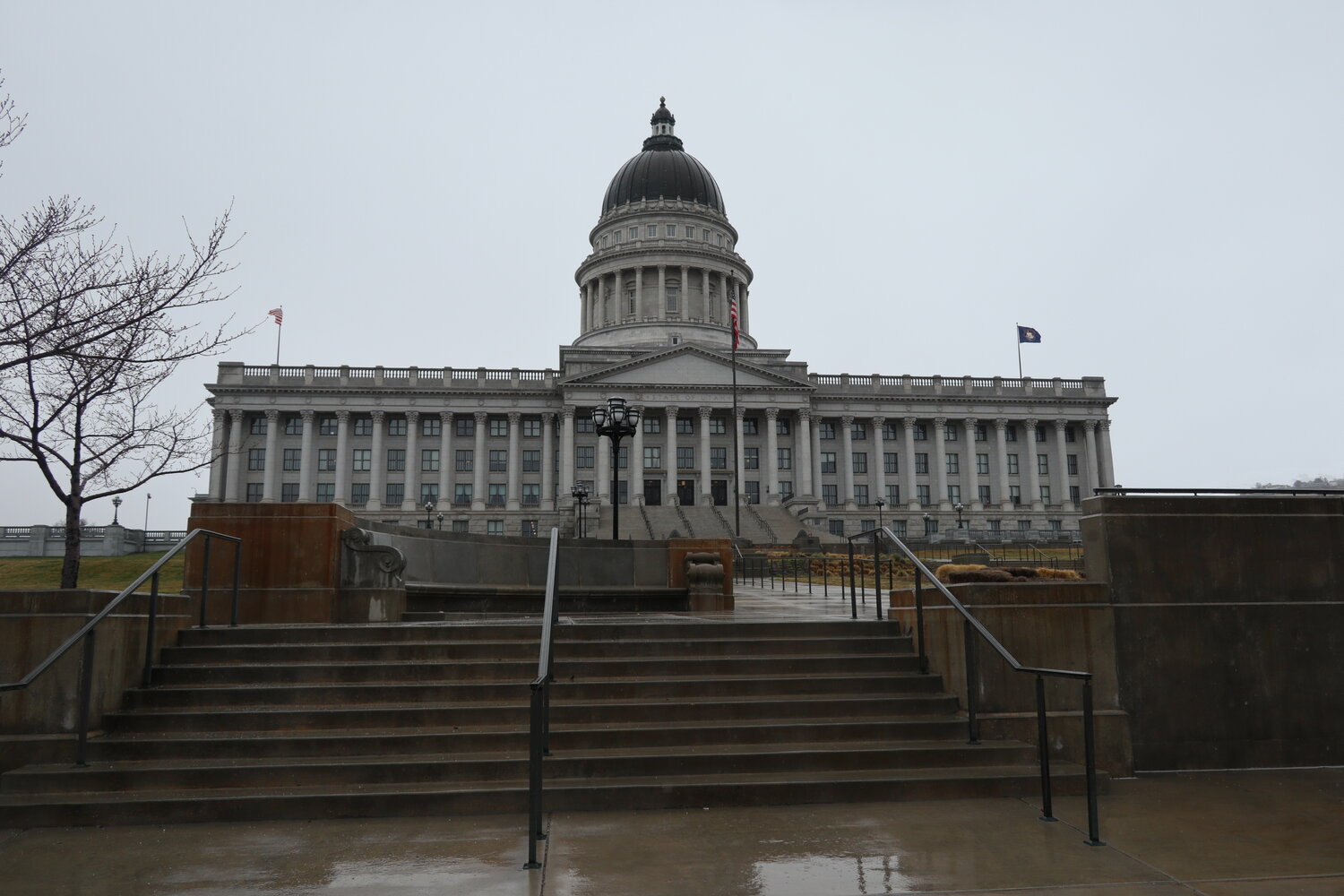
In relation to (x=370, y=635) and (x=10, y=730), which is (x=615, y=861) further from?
(x=10, y=730)

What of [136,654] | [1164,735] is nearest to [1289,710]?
[1164,735]

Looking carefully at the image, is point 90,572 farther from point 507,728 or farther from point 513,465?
point 507,728

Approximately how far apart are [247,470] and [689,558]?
74.2 metres

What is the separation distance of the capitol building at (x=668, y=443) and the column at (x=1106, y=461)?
17 cm

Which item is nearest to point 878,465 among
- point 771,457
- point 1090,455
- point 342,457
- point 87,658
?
point 771,457

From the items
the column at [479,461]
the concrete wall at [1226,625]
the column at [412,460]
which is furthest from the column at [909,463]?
the concrete wall at [1226,625]

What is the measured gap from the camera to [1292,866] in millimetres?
6359

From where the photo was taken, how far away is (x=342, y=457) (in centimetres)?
8162

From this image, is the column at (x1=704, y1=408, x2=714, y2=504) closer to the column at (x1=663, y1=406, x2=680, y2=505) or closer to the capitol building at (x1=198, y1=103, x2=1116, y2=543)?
the capitol building at (x1=198, y1=103, x2=1116, y2=543)

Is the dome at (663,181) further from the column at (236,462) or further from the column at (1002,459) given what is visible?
the column at (236,462)

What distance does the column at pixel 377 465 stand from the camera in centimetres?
8162

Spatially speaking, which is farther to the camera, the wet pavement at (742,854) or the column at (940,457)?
the column at (940,457)

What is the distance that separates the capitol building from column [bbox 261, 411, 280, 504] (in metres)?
0.14

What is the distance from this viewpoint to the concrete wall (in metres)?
9.77
